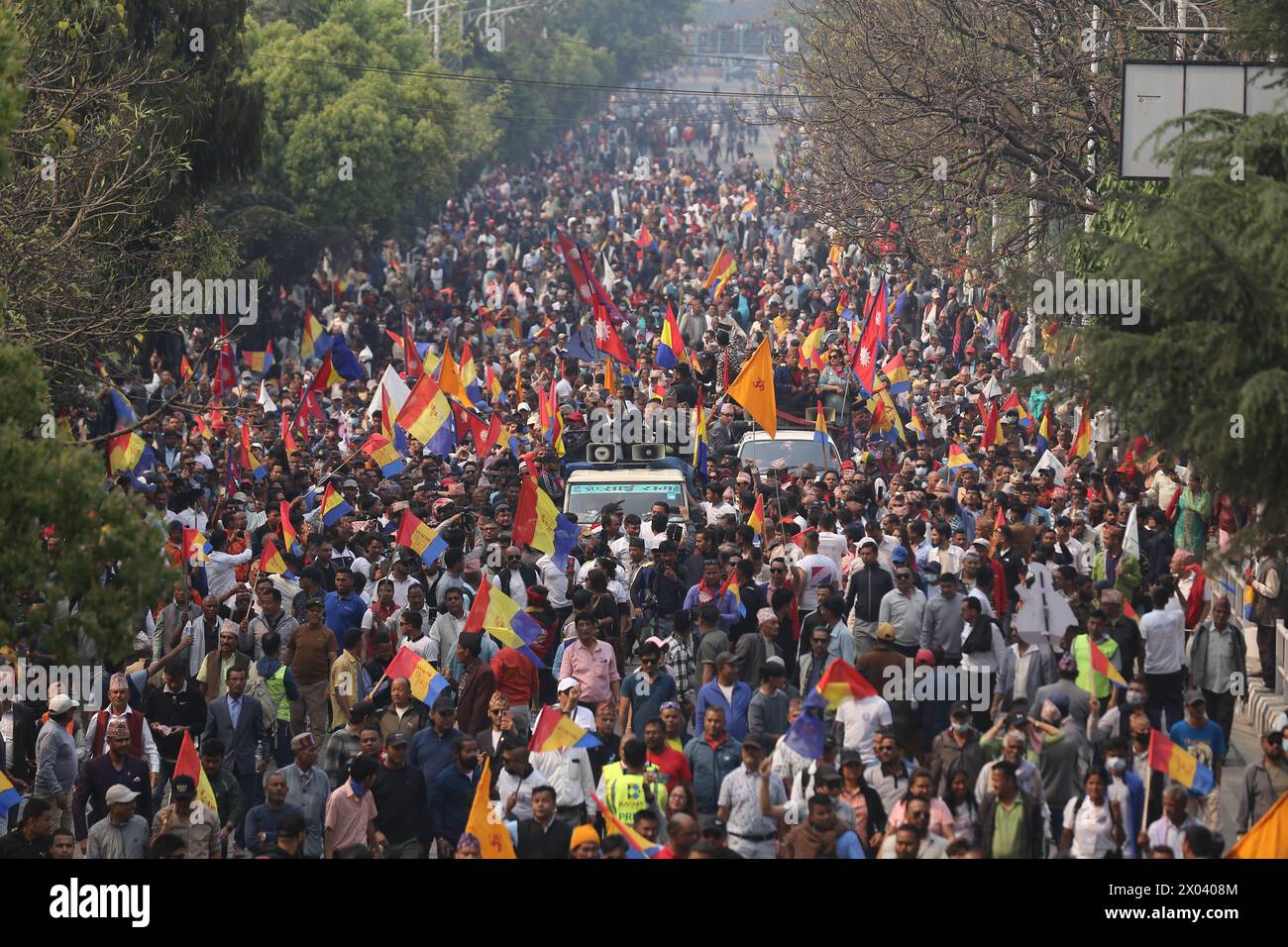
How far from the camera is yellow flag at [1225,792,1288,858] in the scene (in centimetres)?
1022

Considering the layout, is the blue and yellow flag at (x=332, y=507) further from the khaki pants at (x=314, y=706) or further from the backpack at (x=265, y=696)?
the backpack at (x=265, y=696)

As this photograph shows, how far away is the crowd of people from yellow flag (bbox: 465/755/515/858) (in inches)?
5.8

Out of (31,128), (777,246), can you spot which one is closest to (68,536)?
(31,128)

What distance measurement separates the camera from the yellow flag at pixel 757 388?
68.1 feet

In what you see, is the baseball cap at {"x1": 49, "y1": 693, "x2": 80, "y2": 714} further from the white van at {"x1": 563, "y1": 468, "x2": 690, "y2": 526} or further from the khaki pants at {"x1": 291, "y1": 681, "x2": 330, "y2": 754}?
the white van at {"x1": 563, "y1": 468, "x2": 690, "y2": 526}

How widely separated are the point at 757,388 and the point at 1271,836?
11.1 m

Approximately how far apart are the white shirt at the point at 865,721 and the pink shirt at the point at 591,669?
2.05m

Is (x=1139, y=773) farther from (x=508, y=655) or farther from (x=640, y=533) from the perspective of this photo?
(x=640, y=533)

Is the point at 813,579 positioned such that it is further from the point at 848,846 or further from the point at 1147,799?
the point at 848,846

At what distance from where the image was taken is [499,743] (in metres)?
12.8

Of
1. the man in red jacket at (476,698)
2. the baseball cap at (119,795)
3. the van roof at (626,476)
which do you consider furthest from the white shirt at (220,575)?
the baseball cap at (119,795)

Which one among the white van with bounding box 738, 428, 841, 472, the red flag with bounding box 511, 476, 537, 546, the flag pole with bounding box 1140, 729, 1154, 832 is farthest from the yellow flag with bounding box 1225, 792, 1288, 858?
the white van with bounding box 738, 428, 841, 472

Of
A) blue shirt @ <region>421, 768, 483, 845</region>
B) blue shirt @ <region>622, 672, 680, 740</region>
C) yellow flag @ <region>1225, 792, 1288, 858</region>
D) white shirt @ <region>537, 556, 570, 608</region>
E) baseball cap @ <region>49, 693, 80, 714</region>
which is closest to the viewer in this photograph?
yellow flag @ <region>1225, 792, 1288, 858</region>

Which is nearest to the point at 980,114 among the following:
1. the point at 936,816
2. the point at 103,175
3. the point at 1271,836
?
the point at 103,175
